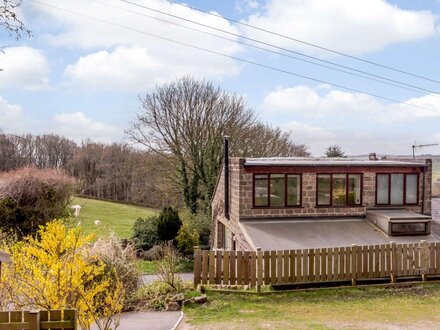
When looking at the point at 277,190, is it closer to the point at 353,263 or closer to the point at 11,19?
the point at 353,263

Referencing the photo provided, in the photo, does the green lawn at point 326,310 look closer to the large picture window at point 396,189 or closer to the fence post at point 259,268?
the fence post at point 259,268

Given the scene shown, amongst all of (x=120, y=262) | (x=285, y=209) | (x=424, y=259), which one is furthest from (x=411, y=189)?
(x=120, y=262)

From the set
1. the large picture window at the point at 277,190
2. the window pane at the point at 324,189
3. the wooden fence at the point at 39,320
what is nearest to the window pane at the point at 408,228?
the window pane at the point at 324,189

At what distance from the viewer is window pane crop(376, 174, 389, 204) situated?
17078 mm

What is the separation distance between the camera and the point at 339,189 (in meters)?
16.7

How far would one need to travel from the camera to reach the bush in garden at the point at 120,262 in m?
10.9

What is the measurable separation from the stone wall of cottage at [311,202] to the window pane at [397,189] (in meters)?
0.34

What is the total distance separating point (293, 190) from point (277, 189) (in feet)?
2.33

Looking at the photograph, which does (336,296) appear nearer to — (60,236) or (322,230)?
(322,230)

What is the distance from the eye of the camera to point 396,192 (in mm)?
17250

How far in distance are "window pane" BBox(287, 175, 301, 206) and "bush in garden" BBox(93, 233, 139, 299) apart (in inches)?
289

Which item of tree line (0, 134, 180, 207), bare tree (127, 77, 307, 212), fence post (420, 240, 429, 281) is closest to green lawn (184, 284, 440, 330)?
fence post (420, 240, 429, 281)

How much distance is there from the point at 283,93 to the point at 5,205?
18.2 meters

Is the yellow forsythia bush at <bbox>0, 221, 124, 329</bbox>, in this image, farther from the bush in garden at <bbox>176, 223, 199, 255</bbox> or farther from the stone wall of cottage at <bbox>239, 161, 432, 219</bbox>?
the bush in garden at <bbox>176, 223, 199, 255</bbox>
